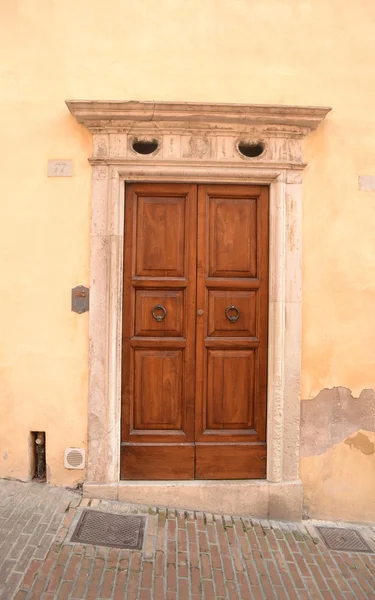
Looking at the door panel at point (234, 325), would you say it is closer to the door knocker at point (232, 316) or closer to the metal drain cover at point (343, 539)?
the door knocker at point (232, 316)

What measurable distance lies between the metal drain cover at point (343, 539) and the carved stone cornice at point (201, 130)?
2983mm

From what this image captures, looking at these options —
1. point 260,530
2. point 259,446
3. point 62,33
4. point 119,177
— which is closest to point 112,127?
point 119,177

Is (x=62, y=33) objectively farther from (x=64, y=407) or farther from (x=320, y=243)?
(x=64, y=407)

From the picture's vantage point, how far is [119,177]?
3.61 meters

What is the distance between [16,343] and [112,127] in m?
1.95

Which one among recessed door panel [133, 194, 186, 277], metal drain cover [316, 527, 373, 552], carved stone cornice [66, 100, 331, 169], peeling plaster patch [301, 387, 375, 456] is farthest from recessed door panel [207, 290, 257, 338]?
metal drain cover [316, 527, 373, 552]

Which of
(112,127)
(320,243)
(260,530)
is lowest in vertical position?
(260,530)

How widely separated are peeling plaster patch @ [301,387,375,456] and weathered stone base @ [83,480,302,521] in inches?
15.2

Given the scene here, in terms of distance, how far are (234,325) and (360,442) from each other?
1.47 m

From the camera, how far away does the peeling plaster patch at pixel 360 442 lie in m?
3.70

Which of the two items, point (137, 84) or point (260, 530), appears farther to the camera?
point (137, 84)

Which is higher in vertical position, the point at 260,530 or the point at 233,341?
the point at 233,341

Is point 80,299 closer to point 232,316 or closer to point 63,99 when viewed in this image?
point 232,316

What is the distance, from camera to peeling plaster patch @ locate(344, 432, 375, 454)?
3699 millimetres
